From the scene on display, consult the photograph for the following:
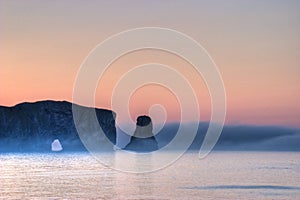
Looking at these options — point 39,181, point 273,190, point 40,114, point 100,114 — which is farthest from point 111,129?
point 273,190

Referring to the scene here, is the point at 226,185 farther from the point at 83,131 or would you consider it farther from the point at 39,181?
the point at 83,131

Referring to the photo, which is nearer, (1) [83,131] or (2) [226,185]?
(2) [226,185]

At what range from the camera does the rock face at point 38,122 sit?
7549 inches

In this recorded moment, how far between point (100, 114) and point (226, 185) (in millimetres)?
134215

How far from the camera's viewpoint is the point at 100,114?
197 meters

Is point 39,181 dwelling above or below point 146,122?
below

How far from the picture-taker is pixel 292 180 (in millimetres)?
71625

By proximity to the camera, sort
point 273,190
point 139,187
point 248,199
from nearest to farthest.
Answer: point 248,199, point 273,190, point 139,187

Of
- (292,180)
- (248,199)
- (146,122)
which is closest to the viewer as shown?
(248,199)

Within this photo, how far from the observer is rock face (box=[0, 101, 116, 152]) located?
629 ft

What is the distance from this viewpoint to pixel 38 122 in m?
194

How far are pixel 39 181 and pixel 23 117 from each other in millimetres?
121959

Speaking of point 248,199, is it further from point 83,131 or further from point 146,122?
point 83,131

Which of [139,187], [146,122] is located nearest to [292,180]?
[139,187]
